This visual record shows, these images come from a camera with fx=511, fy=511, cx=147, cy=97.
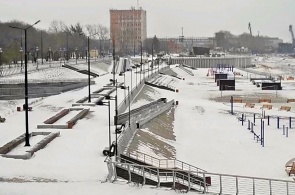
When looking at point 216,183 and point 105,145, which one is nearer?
point 216,183

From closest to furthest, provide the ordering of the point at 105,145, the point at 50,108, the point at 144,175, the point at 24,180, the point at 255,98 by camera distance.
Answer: the point at 24,180 < the point at 144,175 < the point at 105,145 < the point at 50,108 < the point at 255,98

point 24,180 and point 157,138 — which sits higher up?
point 24,180

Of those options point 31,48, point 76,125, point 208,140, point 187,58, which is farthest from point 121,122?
point 187,58

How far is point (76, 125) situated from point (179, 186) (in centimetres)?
1514

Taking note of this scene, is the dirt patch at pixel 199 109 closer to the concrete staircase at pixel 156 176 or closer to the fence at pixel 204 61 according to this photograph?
the concrete staircase at pixel 156 176

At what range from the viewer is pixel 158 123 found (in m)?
44.2

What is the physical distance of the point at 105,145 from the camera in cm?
2794

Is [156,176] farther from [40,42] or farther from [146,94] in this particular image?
[40,42]

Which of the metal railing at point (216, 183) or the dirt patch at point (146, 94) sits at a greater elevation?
the dirt patch at point (146, 94)

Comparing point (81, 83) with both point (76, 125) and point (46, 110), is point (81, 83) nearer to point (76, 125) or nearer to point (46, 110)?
point (46, 110)

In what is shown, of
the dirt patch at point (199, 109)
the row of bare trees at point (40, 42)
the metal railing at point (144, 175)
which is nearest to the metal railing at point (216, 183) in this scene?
the metal railing at point (144, 175)

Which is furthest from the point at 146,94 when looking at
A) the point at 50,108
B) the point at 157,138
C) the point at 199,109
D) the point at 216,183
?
the point at 216,183

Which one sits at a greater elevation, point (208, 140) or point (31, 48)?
point (31, 48)

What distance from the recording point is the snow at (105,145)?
68.2 feet
